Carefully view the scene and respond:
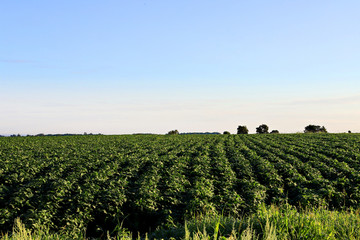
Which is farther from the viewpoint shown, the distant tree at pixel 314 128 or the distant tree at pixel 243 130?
the distant tree at pixel 314 128

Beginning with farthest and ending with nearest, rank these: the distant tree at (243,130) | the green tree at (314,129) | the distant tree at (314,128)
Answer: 1. the distant tree at (314,128)
2. the green tree at (314,129)
3. the distant tree at (243,130)

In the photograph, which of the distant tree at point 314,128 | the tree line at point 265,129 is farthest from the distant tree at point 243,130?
the distant tree at point 314,128

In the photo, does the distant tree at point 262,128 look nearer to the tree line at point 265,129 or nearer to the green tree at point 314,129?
the tree line at point 265,129

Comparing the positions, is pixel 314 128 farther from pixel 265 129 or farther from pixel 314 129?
pixel 265 129

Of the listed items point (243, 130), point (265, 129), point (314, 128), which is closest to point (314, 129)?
point (314, 128)

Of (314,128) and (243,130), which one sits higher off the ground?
(314,128)

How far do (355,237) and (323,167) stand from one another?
13.7m

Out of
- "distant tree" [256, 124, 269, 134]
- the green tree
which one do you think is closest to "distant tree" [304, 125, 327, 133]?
the green tree

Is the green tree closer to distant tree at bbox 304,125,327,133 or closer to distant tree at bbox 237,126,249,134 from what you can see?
distant tree at bbox 304,125,327,133

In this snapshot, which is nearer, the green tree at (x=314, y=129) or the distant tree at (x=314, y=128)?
the green tree at (x=314, y=129)

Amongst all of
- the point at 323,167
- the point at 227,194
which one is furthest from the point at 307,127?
the point at 227,194

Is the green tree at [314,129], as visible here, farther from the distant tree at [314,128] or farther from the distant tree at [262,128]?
the distant tree at [262,128]

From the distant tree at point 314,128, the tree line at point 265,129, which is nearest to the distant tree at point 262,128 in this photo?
the tree line at point 265,129

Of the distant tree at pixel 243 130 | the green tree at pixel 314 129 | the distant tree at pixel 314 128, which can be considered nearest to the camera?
the distant tree at pixel 243 130
